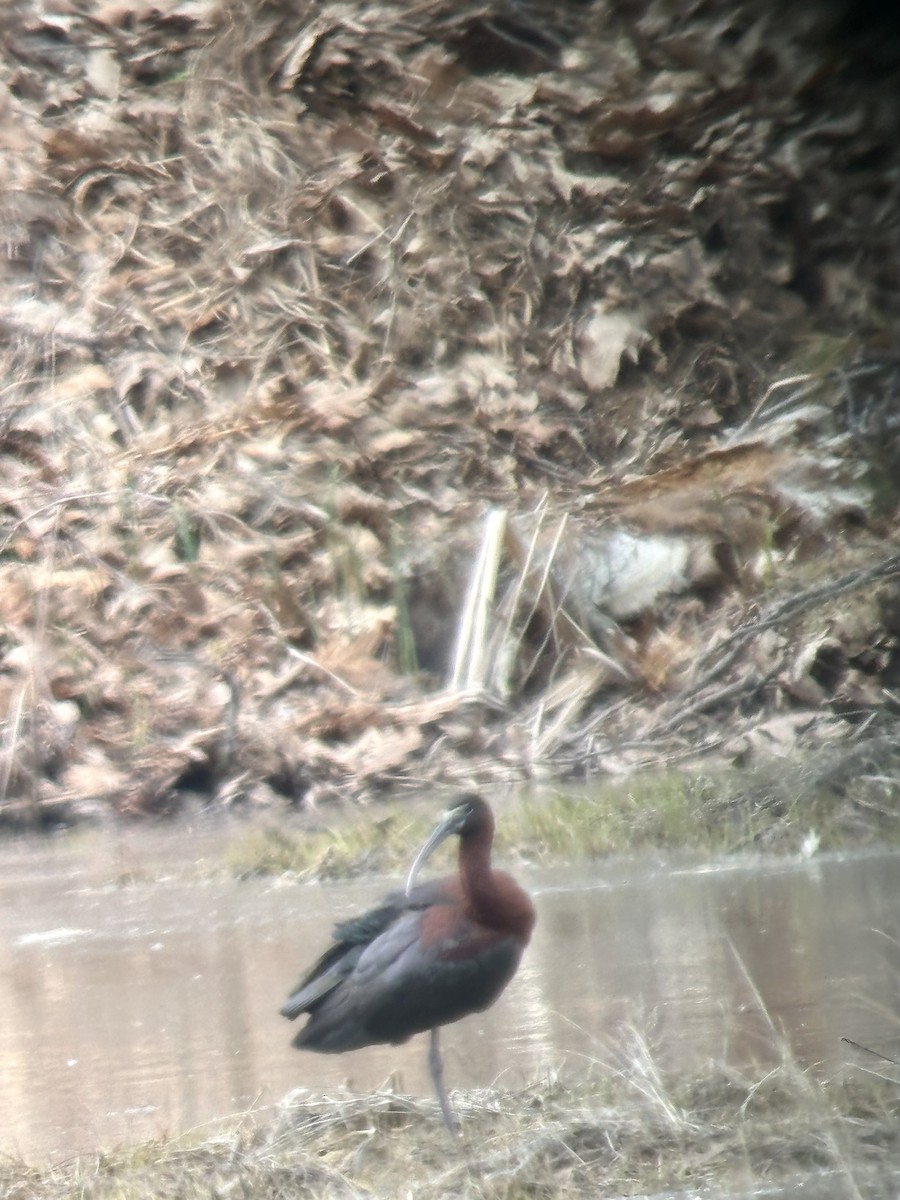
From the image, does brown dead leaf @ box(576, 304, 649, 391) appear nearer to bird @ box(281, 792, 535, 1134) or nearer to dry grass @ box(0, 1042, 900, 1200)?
dry grass @ box(0, 1042, 900, 1200)

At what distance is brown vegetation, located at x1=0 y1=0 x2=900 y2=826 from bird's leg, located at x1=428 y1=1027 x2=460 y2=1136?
8.20 ft

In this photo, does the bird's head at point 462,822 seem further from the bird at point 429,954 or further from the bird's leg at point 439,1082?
the bird's leg at point 439,1082

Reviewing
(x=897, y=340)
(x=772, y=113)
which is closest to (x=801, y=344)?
(x=897, y=340)

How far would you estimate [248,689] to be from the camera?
6871 mm

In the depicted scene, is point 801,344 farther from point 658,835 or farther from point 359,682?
point 658,835

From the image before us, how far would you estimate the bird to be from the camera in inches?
117

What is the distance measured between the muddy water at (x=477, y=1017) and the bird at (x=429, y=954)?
324 mm

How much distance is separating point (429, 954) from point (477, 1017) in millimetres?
662

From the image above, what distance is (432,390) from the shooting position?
783 centimetres

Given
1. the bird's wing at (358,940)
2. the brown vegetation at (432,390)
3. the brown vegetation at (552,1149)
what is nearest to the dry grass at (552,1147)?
the brown vegetation at (552,1149)

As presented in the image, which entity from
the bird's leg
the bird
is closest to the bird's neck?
the bird

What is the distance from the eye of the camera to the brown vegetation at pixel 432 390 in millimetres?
6395

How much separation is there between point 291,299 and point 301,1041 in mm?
5360

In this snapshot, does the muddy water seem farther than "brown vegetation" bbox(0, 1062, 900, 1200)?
Yes
